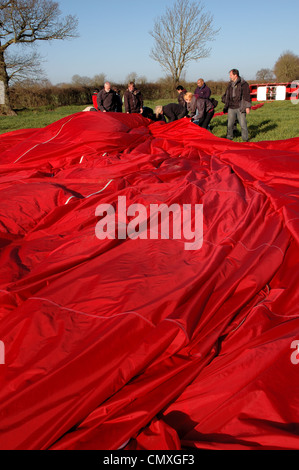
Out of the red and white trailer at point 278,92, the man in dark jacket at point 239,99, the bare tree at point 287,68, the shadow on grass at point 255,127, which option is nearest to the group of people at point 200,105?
the man in dark jacket at point 239,99

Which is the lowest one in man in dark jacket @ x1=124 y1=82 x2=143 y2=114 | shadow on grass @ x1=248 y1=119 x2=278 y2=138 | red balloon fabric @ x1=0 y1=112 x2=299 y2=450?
red balloon fabric @ x1=0 y1=112 x2=299 y2=450

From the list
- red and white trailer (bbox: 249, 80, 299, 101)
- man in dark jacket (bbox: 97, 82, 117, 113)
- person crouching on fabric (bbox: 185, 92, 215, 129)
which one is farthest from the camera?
red and white trailer (bbox: 249, 80, 299, 101)

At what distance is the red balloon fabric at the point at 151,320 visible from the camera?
1.55 meters

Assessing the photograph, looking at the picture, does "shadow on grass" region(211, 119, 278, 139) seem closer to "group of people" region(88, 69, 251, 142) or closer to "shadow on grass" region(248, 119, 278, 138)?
"shadow on grass" region(248, 119, 278, 138)

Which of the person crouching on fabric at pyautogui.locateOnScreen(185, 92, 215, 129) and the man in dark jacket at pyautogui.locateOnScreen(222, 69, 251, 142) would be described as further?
the person crouching on fabric at pyautogui.locateOnScreen(185, 92, 215, 129)

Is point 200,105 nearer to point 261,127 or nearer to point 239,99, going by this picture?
point 239,99

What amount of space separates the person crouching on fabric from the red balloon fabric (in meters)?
4.94

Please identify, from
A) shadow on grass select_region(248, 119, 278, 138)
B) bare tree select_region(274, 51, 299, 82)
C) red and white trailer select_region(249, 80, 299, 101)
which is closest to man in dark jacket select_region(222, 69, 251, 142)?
shadow on grass select_region(248, 119, 278, 138)

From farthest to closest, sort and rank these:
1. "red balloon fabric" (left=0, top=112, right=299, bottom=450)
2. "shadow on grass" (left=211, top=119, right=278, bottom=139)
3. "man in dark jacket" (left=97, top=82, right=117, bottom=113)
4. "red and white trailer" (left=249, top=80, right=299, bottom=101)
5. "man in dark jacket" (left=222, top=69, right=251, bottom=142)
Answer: "red and white trailer" (left=249, top=80, right=299, bottom=101), "man in dark jacket" (left=97, top=82, right=117, bottom=113), "shadow on grass" (left=211, top=119, right=278, bottom=139), "man in dark jacket" (left=222, top=69, right=251, bottom=142), "red balloon fabric" (left=0, top=112, right=299, bottom=450)

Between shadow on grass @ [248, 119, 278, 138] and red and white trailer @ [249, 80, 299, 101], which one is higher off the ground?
red and white trailer @ [249, 80, 299, 101]

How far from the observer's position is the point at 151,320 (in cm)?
194

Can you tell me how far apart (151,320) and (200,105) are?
7.05m

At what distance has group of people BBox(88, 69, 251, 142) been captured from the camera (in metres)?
7.14

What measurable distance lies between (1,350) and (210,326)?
1.13 metres
